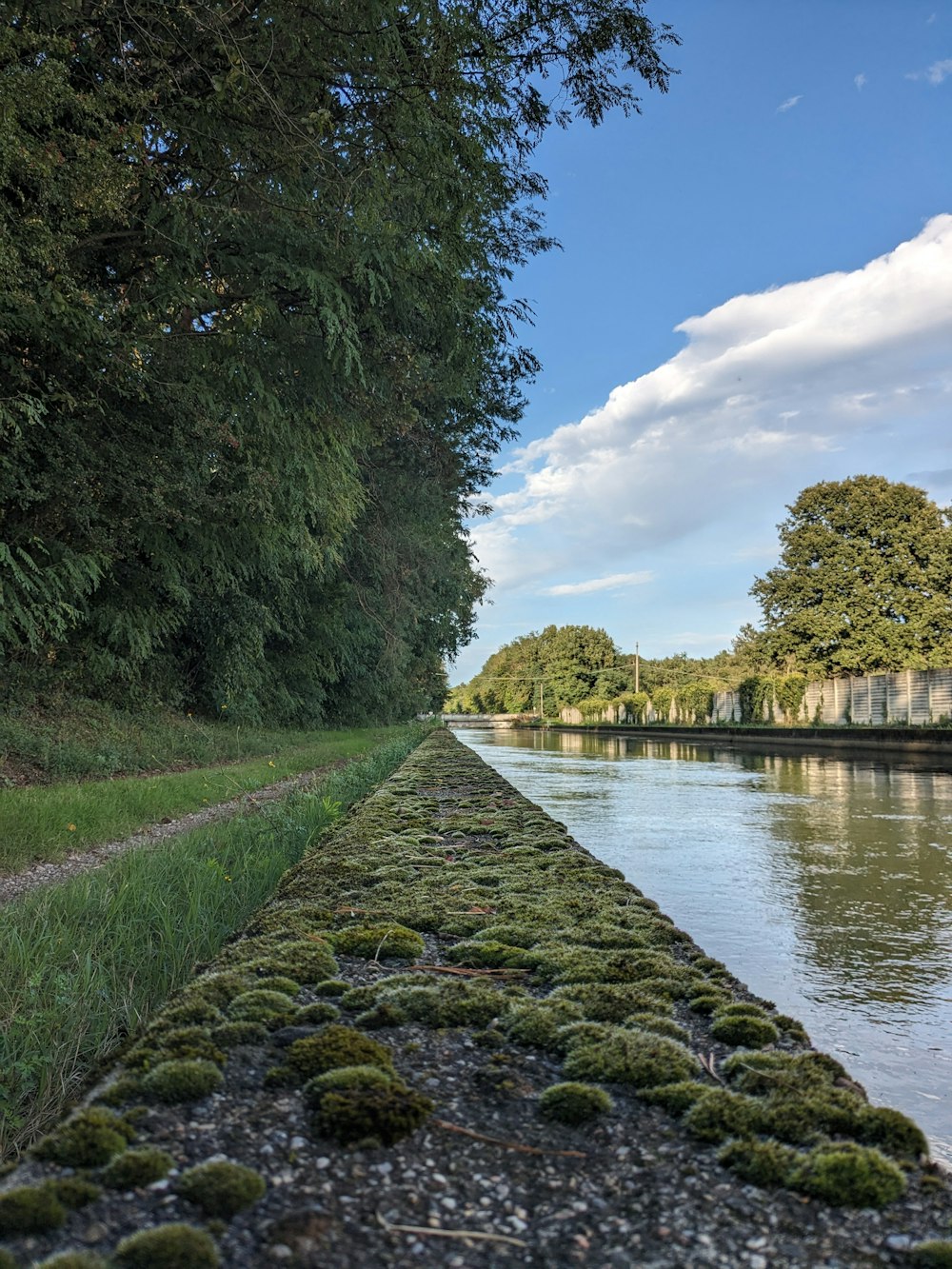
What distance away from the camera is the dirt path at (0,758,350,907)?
452cm

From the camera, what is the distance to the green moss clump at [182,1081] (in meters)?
1.28

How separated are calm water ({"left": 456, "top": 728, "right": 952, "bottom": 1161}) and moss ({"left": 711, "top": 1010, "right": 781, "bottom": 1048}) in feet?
2.61

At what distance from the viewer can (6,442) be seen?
7.26 metres

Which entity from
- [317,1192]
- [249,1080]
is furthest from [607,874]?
[317,1192]

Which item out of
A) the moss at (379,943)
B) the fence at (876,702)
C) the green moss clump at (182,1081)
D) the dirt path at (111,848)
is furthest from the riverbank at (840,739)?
the green moss clump at (182,1081)

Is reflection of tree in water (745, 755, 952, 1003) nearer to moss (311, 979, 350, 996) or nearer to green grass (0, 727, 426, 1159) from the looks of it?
moss (311, 979, 350, 996)

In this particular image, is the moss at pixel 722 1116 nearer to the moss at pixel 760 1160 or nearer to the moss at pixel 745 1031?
the moss at pixel 760 1160

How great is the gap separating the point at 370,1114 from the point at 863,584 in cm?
4004

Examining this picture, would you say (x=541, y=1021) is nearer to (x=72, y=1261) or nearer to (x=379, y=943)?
(x=379, y=943)

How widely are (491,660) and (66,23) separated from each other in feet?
473

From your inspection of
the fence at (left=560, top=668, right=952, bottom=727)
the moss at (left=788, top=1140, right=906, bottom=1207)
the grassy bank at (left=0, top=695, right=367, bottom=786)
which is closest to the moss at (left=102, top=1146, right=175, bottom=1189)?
the moss at (left=788, top=1140, right=906, bottom=1207)

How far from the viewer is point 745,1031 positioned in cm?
163

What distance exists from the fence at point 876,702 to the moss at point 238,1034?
79.6 ft

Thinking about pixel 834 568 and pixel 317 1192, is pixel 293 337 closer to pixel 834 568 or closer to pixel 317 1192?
pixel 317 1192
